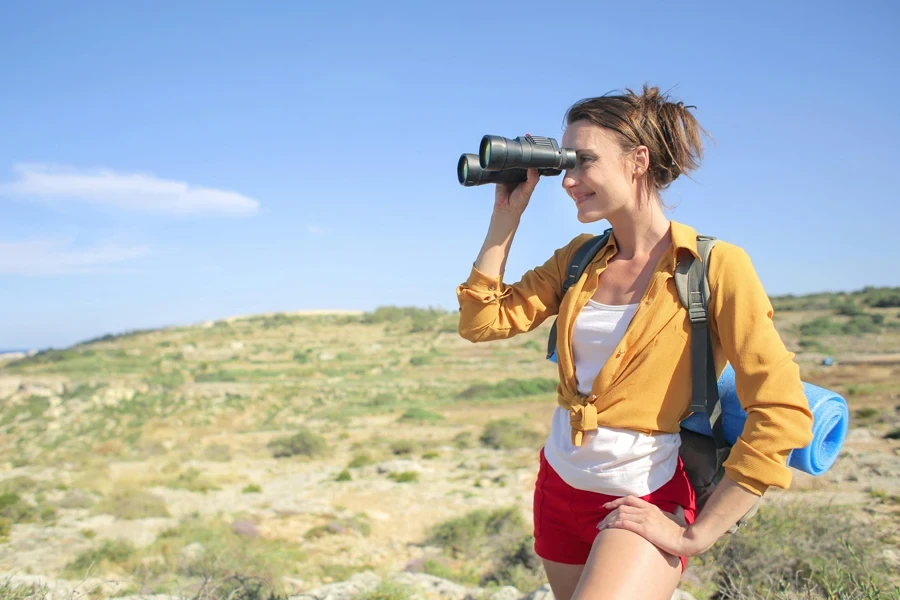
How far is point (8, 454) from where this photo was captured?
55.2ft

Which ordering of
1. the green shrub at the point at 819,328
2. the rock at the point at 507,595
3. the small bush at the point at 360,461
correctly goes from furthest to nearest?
the green shrub at the point at 819,328 < the small bush at the point at 360,461 < the rock at the point at 507,595

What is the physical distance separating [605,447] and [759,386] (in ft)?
1.24

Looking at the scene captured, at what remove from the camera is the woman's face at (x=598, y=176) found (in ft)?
5.41

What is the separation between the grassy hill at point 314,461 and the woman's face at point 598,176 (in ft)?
7.06

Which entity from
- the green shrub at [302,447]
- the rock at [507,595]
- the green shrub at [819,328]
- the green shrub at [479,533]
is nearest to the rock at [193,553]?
the green shrub at [479,533]

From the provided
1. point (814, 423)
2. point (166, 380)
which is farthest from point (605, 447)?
point (166, 380)

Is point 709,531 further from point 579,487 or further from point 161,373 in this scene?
point 161,373

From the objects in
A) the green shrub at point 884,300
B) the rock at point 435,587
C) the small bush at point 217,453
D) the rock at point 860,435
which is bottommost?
the small bush at point 217,453

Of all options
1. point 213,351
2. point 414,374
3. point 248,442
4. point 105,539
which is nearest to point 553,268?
point 105,539

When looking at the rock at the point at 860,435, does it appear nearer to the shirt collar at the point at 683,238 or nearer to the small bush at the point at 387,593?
the small bush at the point at 387,593

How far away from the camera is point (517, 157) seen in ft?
5.56

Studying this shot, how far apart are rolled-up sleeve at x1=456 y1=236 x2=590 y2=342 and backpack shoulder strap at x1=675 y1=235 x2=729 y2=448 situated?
435mm

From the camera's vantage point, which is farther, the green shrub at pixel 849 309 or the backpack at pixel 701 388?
the green shrub at pixel 849 309

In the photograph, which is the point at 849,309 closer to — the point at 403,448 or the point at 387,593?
the point at 403,448
